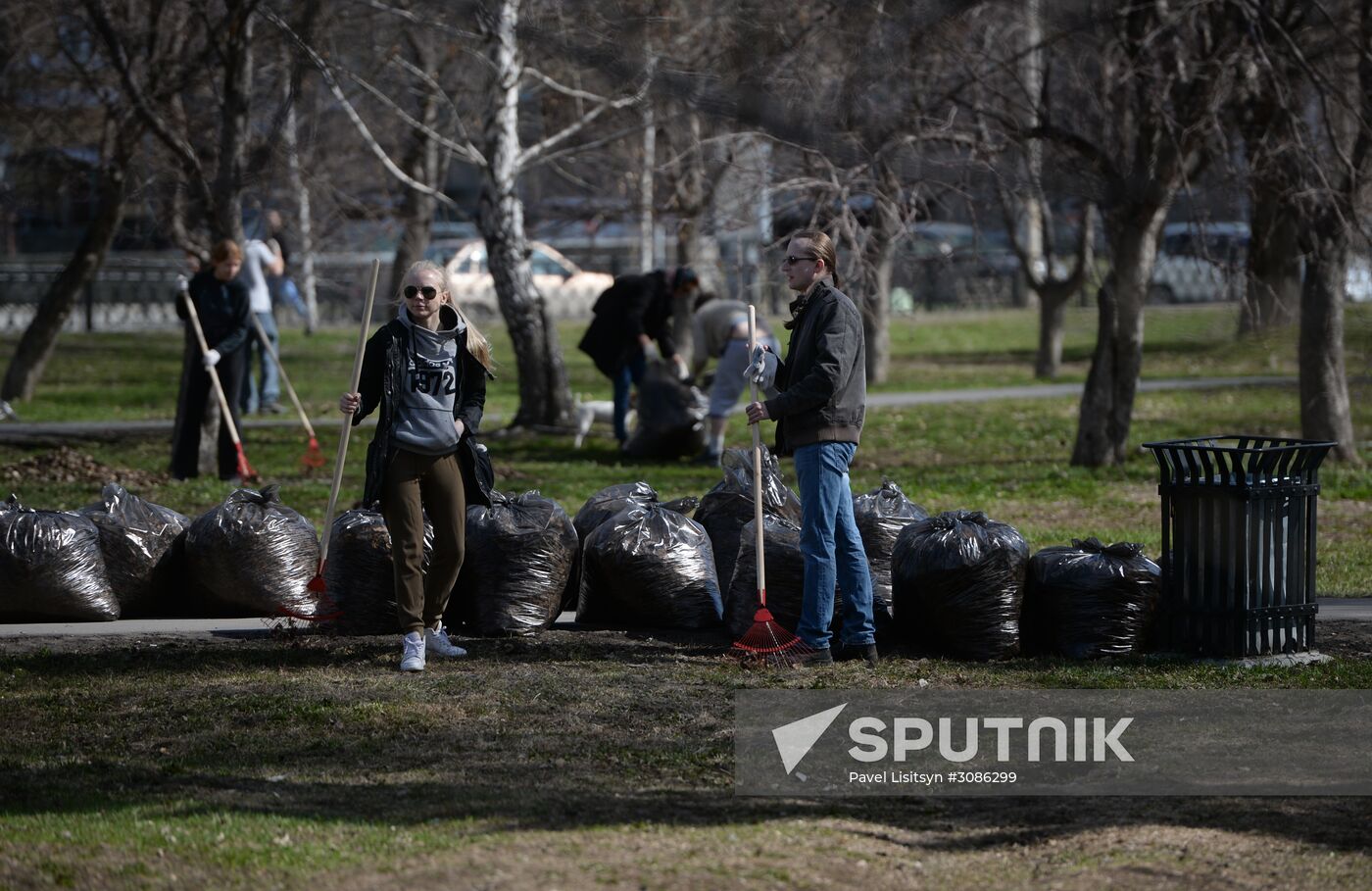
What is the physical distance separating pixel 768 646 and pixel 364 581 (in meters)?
1.86

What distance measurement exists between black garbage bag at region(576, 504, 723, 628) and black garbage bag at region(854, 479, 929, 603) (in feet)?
2.36

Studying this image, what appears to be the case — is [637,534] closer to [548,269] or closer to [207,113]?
[207,113]

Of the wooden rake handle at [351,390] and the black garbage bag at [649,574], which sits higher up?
the wooden rake handle at [351,390]

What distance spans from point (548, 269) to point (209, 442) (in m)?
19.4

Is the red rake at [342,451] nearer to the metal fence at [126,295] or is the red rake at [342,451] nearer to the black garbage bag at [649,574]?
the black garbage bag at [649,574]

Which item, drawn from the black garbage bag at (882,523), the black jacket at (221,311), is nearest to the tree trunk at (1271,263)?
the black garbage bag at (882,523)

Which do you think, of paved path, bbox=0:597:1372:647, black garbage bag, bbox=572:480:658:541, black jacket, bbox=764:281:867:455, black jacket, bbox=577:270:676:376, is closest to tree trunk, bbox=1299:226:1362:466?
black jacket, bbox=577:270:676:376

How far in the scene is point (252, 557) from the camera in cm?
817

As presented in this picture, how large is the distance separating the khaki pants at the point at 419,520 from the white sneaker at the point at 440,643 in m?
0.17

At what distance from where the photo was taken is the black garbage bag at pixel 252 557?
26.8ft

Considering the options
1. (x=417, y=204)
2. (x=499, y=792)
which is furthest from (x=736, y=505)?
(x=417, y=204)

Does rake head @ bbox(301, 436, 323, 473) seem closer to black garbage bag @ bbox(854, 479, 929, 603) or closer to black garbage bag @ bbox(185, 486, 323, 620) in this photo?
black garbage bag @ bbox(185, 486, 323, 620)

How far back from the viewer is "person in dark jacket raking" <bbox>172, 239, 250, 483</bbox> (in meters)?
12.3

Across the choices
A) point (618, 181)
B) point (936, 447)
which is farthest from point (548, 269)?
point (936, 447)
